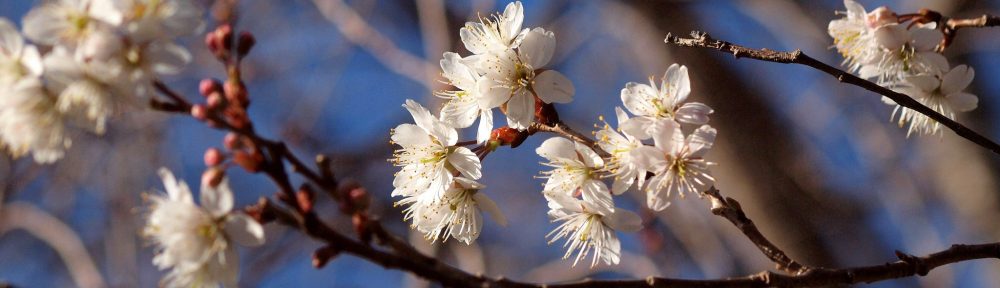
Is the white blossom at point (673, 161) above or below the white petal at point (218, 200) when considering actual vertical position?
above

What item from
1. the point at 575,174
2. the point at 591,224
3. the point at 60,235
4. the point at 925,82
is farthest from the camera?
the point at 60,235

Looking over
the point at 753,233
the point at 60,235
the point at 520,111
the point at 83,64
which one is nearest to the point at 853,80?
the point at 753,233

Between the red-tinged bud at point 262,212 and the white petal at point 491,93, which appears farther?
the white petal at point 491,93

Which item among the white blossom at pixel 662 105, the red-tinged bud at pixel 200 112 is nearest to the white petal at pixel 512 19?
the white blossom at pixel 662 105

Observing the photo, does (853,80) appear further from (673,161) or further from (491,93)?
(491,93)

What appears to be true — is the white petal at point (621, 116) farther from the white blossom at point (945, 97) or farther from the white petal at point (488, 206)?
the white blossom at point (945, 97)

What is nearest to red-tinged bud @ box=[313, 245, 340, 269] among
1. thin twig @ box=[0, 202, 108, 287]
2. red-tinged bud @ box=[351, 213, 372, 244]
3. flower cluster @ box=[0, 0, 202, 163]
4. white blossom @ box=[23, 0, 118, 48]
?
red-tinged bud @ box=[351, 213, 372, 244]

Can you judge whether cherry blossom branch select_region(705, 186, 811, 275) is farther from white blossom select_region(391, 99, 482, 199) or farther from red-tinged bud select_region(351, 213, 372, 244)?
red-tinged bud select_region(351, 213, 372, 244)
